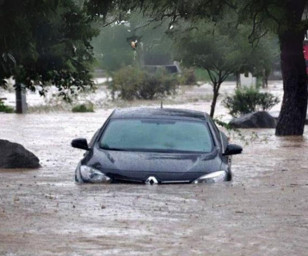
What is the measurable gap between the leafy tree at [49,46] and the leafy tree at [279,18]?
0.58 m

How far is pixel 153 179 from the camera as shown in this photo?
49.3 ft

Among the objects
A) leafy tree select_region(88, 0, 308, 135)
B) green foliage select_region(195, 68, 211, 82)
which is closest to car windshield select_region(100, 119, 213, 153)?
leafy tree select_region(88, 0, 308, 135)

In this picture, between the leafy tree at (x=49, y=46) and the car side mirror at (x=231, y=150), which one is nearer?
the car side mirror at (x=231, y=150)

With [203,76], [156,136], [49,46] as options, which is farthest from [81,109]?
[203,76]

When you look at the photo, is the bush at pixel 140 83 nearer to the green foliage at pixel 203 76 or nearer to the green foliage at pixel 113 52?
the green foliage at pixel 113 52

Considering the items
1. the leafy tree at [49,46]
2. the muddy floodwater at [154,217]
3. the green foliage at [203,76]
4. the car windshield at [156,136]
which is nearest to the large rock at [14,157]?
the muddy floodwater at [154,217]

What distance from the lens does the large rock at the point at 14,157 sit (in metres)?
20.8

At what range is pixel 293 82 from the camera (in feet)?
97.6

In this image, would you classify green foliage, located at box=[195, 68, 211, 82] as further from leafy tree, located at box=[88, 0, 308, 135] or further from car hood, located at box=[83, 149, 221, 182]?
car hood, located at box=[83, 149, 221, 182]

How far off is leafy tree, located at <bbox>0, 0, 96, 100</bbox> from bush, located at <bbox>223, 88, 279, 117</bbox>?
1906 cm

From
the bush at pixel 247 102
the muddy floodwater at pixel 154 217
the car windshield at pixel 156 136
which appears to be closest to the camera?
the muddy floodwater at pixel 154 217

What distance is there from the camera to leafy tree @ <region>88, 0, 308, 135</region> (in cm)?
2358

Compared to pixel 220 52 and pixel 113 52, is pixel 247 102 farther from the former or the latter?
pixel 113 52

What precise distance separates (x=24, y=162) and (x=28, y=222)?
918 cm
